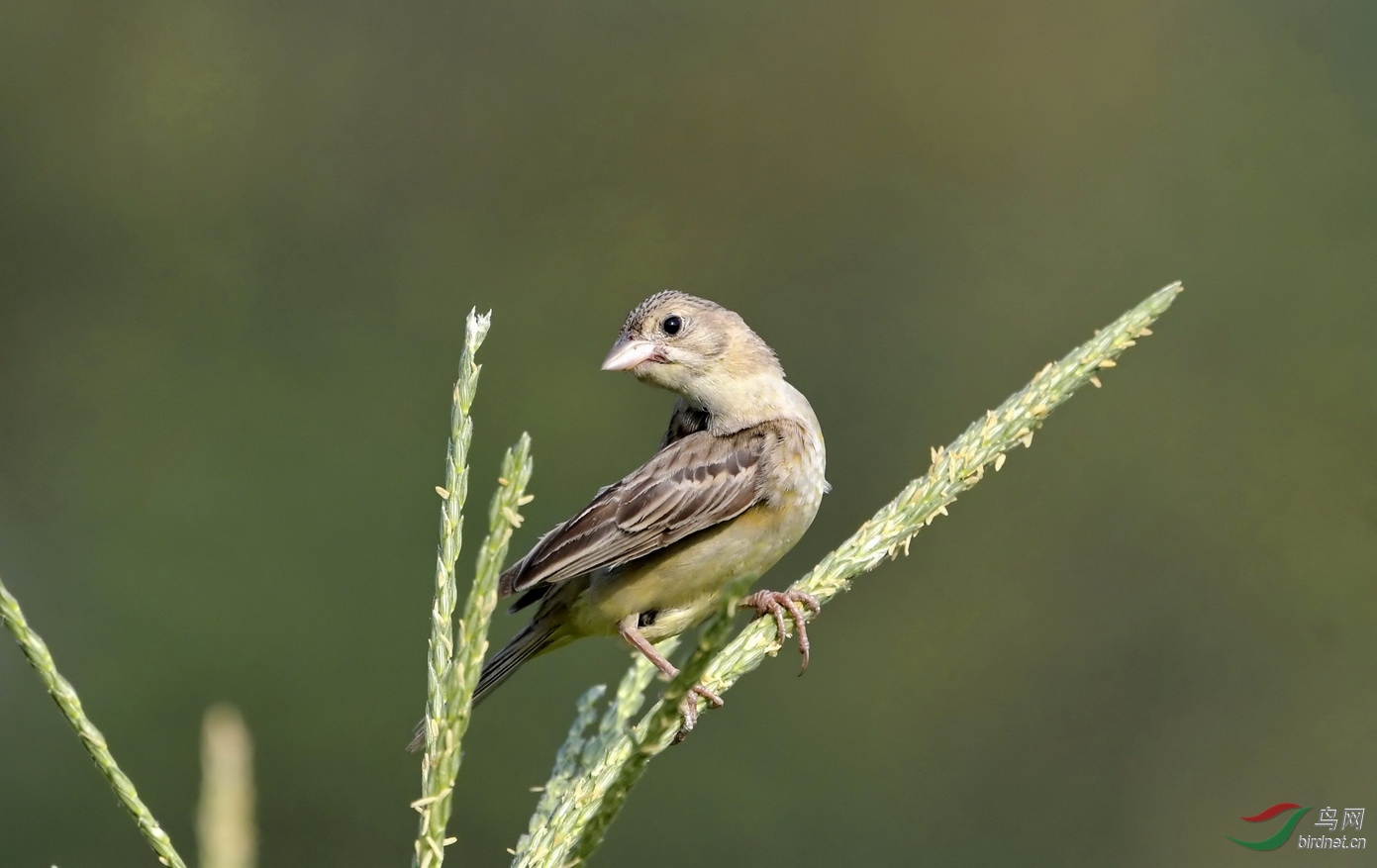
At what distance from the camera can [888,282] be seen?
12.5 m

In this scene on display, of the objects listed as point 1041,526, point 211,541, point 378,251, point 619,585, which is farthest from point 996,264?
point 619,585

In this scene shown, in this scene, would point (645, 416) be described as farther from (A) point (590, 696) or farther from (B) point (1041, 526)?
(A) point (590, 696)

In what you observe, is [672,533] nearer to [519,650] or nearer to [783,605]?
[519,650]

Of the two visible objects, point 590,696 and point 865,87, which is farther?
point 865,87

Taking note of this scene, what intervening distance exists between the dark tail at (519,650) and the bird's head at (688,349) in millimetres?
896

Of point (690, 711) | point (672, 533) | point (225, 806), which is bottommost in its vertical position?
point (225, 806)

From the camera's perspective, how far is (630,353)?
4301 millimetres

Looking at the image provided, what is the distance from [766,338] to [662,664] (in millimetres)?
7694

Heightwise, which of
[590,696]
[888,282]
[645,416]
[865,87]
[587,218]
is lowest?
[590,696]

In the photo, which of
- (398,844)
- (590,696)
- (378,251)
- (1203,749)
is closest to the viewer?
(590,696)

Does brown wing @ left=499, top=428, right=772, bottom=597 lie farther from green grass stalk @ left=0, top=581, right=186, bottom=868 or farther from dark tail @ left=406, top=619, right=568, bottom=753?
green grass stalk @ left=0, top=581, right=186, bottom=868

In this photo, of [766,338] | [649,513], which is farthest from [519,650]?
[766,338]

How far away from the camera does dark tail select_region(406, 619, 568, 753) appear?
382 cm

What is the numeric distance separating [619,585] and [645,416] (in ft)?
22.6
